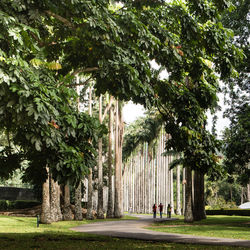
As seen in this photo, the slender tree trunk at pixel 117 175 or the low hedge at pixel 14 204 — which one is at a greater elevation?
the slender tree trunk at pixel 117 175

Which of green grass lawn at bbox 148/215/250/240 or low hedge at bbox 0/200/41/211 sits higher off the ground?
low hedge at bbox 0/200/41/211

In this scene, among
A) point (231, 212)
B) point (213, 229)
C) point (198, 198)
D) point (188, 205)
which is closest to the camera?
point (213, 229)

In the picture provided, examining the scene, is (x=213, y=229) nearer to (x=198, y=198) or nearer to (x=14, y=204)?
(x=198, y=198)

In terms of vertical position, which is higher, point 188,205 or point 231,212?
point 188,205

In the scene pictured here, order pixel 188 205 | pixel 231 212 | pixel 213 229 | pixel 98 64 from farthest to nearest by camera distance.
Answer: pixel 231 212
pixel 188 205
pixel 213 229
pixel 98 64

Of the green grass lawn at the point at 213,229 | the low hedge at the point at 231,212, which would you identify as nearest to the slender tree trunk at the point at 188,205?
the green grass lawn at the point at 213,229

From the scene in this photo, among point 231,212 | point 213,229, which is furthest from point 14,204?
point 213,229

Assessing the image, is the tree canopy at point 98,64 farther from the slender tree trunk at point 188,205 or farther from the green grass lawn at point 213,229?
the slender tree trunk at point 188,205

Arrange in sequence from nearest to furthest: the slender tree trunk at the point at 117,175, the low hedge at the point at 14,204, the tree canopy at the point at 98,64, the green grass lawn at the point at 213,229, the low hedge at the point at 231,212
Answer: the tree canopy at the point at 98,64, the green grass lawn at the point at 213,229, the slender tree trunk at the point at 117,175, the low hedge at the point at 14,204, the low hedge at the point at 231,212

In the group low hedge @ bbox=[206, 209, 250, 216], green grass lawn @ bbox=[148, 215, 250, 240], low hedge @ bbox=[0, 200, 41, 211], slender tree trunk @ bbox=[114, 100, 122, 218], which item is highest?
slender tree trunk @ bbox=[114, 100, 122, 218]

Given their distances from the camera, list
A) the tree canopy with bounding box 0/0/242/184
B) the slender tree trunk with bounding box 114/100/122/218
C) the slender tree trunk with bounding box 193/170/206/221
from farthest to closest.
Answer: the slender tree trunk with bounding box 114/100/122/218, the slender tree trunk with bounding box 193/170/206/221, the tree canopy with bounding box 0/0/242/184

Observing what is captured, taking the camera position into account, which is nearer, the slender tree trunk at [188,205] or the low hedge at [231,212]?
the slender tree trunk at [188,205]

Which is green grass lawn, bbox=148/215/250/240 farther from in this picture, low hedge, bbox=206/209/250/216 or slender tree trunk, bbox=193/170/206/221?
low hedge, bbox=206/209/250/216

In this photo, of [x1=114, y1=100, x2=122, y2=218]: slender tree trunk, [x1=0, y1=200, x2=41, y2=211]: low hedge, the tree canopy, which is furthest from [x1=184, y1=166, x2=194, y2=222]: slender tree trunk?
[x1=0, y1=200, x2=41, y2=211]: low hedge
